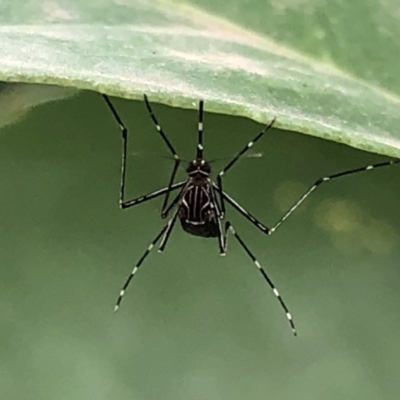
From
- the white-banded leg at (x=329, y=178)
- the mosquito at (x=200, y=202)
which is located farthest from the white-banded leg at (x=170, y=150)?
the white-banded leg at (x=329, y=178)

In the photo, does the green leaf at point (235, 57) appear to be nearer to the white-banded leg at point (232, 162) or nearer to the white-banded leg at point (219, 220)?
the white-banded leg at point (232, 162)

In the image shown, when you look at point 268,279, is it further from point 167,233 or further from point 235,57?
point 235,57

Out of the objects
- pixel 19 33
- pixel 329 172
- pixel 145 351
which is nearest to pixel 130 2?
pixel 19 33

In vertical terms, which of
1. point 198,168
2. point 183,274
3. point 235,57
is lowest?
point 183,274

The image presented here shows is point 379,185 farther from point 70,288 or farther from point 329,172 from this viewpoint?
point 70,288

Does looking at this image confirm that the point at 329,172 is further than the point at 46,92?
No

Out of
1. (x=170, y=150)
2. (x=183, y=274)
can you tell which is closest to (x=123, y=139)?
(x=170, y=150)

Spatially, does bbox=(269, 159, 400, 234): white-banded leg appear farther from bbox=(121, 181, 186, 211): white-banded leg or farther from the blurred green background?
bbox=(121, 181, 186, 211): white-banded leg
